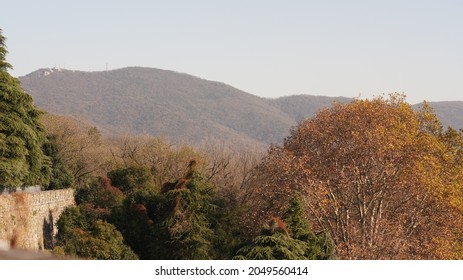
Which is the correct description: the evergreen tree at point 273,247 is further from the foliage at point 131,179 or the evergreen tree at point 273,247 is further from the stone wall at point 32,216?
the foliage at point 131,179

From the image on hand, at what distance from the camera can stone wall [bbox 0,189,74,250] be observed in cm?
3653

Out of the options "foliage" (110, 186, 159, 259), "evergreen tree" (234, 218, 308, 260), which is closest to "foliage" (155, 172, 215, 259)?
"foliage" (110, 186, 159, 259)

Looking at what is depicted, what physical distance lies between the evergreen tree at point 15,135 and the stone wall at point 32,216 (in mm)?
1143

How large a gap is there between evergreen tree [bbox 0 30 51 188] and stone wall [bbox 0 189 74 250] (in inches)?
45.0

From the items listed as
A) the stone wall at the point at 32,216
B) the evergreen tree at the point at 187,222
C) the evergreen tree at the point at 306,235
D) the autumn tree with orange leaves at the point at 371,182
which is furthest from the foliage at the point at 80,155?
the evergreen tree at the point at 306,235

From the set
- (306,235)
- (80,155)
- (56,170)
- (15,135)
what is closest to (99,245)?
(15,135)

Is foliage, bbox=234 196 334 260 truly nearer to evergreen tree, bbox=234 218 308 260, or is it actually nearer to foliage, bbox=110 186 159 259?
evergreen tree, bbox=234 218 308 260

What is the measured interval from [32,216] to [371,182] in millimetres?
18733

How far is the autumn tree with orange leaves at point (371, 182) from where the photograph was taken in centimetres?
3559

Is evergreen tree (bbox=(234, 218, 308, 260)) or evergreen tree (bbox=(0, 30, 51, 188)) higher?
evergreen tree (bbox=(0, 30, 51, 188))

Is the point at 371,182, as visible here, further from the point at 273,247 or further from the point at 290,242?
the point at 273,247

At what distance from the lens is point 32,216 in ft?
133

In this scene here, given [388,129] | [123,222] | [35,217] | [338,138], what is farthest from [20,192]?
[388,129]
